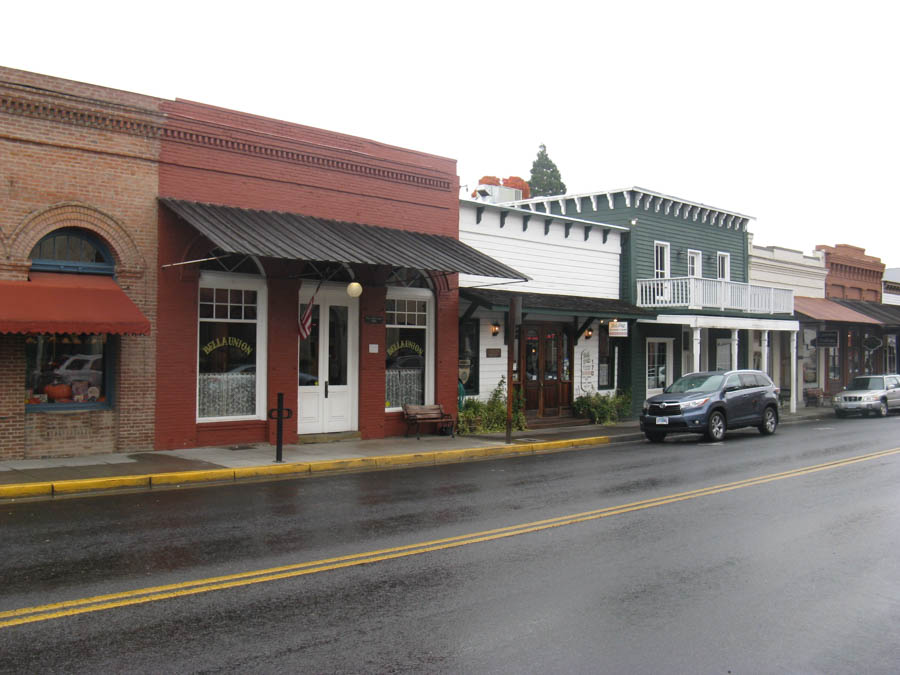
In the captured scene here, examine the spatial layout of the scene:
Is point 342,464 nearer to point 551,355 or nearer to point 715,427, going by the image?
point 715,427

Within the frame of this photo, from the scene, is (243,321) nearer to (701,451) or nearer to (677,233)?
(701,451)

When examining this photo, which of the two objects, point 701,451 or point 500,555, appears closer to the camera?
point 500,555

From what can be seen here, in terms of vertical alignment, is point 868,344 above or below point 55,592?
above

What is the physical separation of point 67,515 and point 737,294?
22136 millimetres

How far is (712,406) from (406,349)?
288 inches

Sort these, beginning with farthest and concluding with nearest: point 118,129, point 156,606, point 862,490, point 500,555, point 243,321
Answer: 1. point 243,321
2. point 118,129
3. point 862,490
4. point 500,555
5. point 156,606

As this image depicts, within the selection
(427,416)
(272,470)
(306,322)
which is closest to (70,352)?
(272,470)

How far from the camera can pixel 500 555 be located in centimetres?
746

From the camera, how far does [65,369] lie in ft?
43.5

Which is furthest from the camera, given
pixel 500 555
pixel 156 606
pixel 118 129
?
pixel 118 129

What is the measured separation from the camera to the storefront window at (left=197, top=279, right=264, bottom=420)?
48.5 ft

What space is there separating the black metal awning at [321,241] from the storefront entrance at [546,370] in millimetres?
4415

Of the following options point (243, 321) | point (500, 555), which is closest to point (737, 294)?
point (243, 321)

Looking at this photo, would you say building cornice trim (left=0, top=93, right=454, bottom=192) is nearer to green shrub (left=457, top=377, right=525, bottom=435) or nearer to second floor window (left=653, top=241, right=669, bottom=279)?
green shrub (left=457, top=377, right=525, bottom=435)
